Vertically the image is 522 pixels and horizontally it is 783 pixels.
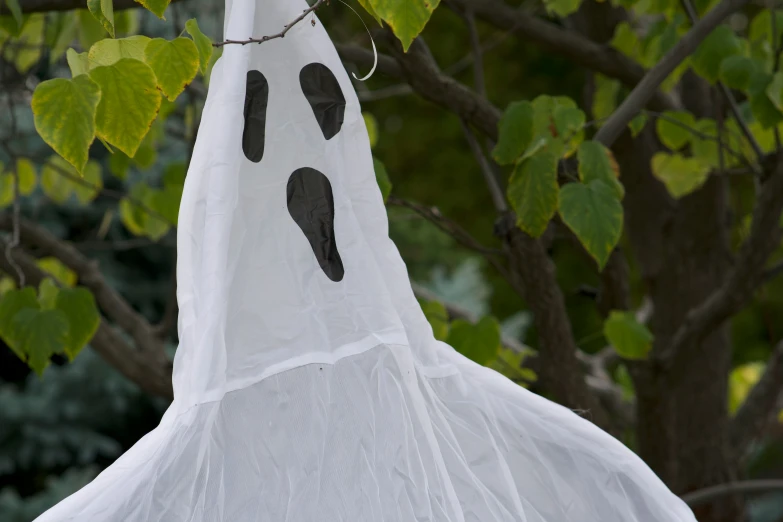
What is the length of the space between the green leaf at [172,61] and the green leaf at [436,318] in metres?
0.63

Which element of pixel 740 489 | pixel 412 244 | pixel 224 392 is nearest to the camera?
pixel 224 392

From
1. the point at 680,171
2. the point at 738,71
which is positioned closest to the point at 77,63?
the point at 738,71

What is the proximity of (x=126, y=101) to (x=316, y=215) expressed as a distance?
7.9 inches

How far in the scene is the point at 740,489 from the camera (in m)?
1.28

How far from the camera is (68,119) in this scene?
0.69 m

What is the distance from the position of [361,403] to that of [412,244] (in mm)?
3625

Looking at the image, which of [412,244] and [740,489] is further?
[412,244]

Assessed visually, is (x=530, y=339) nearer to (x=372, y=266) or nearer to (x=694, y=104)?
(x=694, y=104)

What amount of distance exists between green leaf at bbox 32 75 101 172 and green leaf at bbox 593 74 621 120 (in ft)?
4.17

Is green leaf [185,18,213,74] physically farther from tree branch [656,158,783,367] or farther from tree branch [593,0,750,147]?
tree branch [656,158,783,367]

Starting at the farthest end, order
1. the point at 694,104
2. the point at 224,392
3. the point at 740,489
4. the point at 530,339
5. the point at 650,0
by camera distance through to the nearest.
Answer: the point at 530,339 < the point at 694,104 < the point at 650,0 < the point at 740,489 < the point at 224,392

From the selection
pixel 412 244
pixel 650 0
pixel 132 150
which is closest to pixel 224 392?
pixel 132 150

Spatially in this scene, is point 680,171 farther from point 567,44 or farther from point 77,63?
point 77,63

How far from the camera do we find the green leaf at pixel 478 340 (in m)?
1.19
